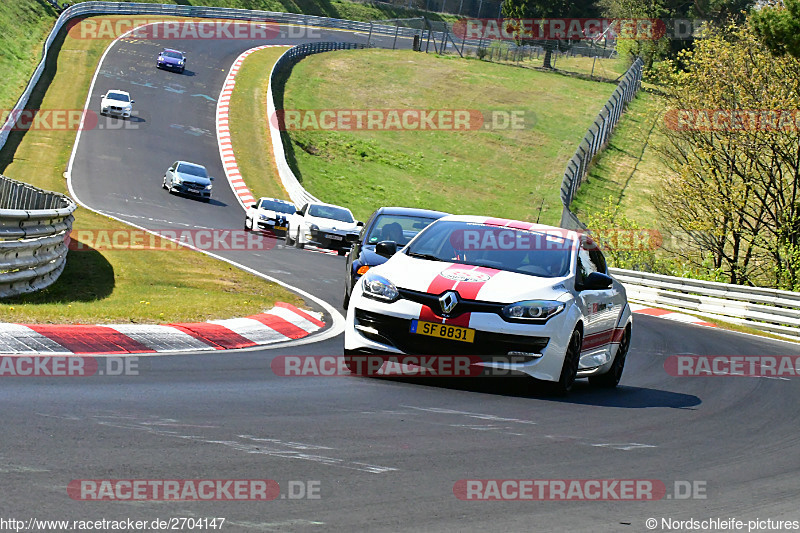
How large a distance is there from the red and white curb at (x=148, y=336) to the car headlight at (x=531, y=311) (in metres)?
3.10

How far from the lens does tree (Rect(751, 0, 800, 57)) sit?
2803 centimetres

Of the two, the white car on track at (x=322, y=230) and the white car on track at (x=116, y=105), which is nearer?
the white car on track at (x=322, y=230)

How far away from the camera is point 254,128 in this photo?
52.5 m

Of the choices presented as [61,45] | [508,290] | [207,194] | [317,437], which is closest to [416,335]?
[508,290]

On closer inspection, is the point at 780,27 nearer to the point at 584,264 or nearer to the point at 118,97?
the point at 584,264

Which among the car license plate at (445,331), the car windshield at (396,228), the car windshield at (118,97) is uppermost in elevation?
the car license plate at (445,331)

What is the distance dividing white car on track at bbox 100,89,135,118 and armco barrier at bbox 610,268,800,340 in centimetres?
2880

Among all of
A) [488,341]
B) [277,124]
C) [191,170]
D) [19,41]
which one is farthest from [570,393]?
[19,41]

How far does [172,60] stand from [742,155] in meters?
39.4

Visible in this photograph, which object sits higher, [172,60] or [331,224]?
[172,60]

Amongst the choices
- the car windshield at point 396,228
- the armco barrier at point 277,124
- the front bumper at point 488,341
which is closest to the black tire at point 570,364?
the front bumper at point 488,341

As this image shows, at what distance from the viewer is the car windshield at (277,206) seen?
1276 inches

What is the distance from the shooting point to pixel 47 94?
50.9m

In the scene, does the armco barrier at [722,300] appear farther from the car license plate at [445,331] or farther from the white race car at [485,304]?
the car license plate at [445,331]
